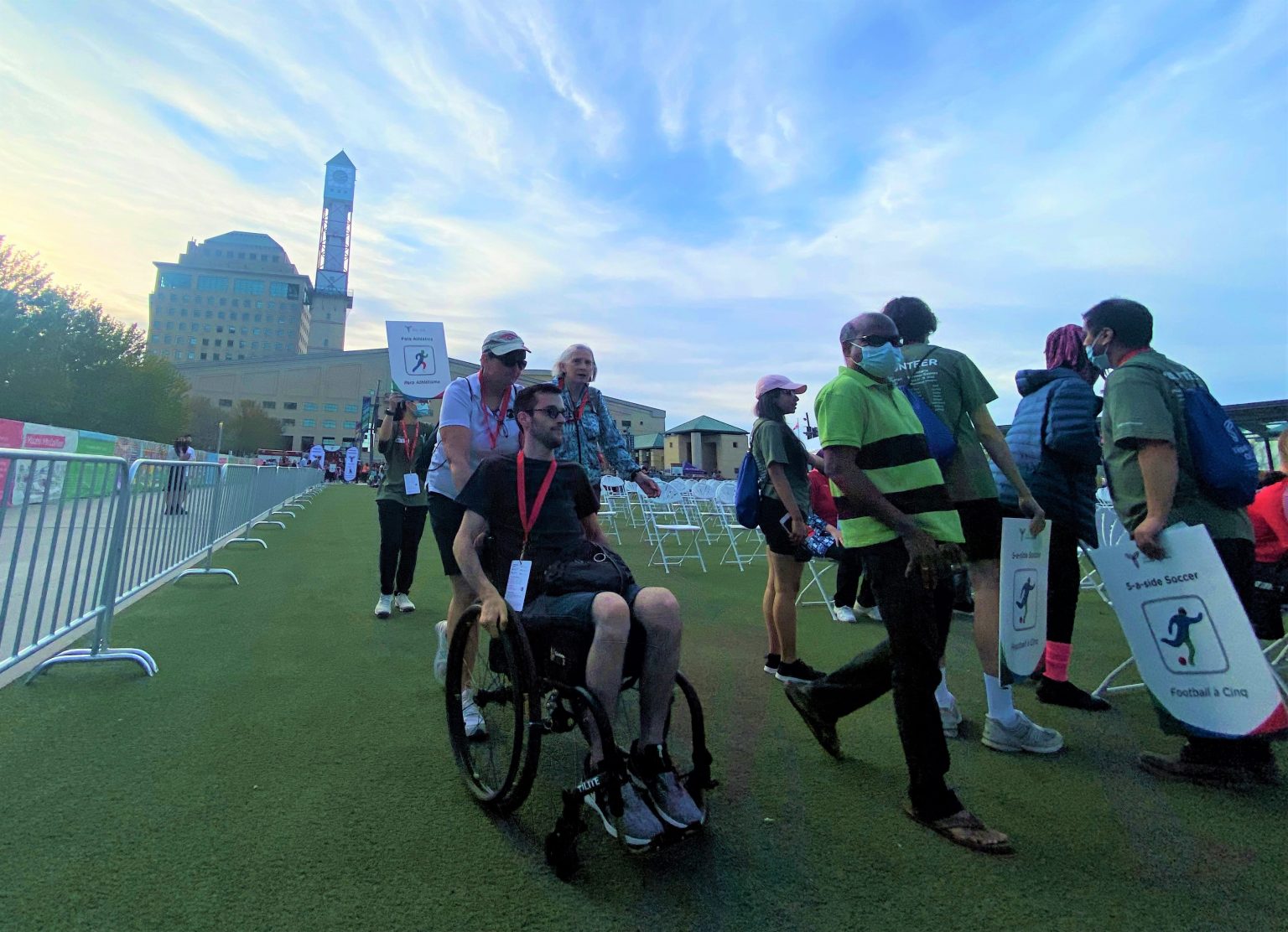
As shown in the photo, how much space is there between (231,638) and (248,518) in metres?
7.36

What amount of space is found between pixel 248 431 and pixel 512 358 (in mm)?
83654

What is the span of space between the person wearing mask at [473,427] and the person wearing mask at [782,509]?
4.83 feet

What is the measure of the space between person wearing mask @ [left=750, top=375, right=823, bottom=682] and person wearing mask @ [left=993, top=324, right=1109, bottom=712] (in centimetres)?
100

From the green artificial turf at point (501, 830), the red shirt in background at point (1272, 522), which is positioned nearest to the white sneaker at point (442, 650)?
the green artificial turf at point (501, 830)

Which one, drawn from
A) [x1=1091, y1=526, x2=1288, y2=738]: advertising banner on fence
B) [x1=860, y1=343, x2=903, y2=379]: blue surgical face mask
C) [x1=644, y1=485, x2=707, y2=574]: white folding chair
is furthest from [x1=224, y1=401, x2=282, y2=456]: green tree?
[x1=1091, y1=526, x2=1288, y2=738]: advertising banner on fence

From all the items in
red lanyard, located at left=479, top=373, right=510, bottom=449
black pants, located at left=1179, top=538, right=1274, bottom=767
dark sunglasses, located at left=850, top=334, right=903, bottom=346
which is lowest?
black pants, located at left=1179, top=538, right=1274, bottom=767

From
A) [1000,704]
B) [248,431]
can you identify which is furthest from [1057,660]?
[248,431]

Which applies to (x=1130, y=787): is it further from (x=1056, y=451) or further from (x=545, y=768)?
(x=545, y=768)

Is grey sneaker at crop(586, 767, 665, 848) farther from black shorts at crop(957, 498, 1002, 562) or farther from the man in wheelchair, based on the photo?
black shorts at crop(957, 498, 1002, 562)

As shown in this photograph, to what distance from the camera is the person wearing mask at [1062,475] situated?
3.49 meters

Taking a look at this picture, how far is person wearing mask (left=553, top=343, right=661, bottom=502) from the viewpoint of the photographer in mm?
3326

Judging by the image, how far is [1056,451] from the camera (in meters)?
3.53

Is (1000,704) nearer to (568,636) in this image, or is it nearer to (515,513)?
(568,636)

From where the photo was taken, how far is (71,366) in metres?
39.0
